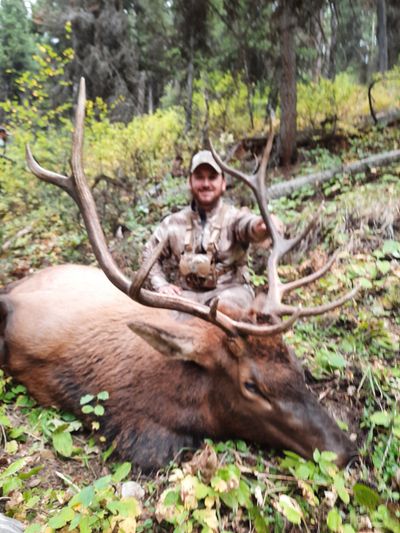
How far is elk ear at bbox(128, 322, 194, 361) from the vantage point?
8.02 feet

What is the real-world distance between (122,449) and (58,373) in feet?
2.42

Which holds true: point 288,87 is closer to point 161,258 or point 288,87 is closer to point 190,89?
point 190,89

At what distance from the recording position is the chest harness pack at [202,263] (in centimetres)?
388

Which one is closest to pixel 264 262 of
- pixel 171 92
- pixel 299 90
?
pixel 299 90

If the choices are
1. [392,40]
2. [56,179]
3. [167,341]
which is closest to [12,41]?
[392,40]

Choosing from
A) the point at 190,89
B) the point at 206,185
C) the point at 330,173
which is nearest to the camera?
the point at 206,185

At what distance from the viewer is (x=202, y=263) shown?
3.86 meters

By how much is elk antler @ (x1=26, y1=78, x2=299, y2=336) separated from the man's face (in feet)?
5.08

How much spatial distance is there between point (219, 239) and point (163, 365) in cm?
157

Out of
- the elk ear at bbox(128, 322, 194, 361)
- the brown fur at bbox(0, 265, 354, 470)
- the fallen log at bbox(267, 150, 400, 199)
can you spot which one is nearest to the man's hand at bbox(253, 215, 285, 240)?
the brown fur at bbox(0, 265, 354, 470)

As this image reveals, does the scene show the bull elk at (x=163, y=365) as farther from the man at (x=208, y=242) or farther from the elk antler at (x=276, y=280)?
the man at (x=208, y=242)

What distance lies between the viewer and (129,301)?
11.2ft

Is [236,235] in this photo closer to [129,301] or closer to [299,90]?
[129,301]

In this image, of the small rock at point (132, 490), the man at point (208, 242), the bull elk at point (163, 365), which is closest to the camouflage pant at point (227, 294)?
the man at point (208, 242)
